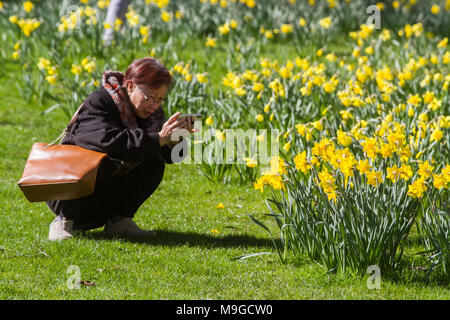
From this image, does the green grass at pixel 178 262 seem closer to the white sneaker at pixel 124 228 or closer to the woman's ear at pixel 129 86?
the white sneaker at pixel 124 228

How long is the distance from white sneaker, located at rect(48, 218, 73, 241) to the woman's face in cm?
76

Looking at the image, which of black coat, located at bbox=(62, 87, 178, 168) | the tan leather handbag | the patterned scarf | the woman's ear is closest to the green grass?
the tan leather handbag

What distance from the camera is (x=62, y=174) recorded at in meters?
3.57

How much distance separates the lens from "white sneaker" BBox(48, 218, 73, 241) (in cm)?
390

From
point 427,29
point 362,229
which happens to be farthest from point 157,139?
point 427,29

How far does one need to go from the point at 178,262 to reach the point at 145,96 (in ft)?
3.01

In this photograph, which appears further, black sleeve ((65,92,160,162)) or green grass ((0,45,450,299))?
black sleeve ((65,92,160,162))

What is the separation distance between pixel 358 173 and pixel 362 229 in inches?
11.4

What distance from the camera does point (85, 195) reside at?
367cm

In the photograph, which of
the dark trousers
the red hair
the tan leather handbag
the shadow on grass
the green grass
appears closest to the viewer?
the green grass

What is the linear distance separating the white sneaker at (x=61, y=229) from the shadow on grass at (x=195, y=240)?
0.10 metres

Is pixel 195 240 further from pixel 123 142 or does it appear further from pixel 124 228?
pixel 123 142

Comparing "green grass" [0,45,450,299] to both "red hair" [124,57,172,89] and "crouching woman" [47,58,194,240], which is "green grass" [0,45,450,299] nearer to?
"crouching woman" [47,58,194,240]
